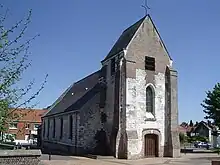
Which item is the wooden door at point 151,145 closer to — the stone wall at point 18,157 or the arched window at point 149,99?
the arched window at point 149,99

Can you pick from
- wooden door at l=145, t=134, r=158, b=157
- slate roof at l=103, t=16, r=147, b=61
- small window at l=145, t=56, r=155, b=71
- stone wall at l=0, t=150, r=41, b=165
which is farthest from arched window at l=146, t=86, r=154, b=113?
stone wall at l=0, t=150, r=41, b=165

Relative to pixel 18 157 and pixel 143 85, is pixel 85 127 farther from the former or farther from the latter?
pixel 18 157

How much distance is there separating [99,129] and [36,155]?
21.0m

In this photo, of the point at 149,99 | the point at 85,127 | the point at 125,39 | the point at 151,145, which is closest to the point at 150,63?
the point at 149,99

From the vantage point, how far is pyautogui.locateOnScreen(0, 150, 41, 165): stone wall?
38.6ft

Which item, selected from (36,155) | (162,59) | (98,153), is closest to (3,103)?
(36,155)

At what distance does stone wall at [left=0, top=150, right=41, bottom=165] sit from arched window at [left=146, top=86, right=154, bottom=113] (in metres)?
20.7

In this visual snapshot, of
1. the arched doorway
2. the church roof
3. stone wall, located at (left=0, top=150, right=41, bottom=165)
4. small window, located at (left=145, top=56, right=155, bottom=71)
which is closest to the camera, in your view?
stone wall, located at (left=0, top=150, right=41, bottom=165)

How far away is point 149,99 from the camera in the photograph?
3216 centimetres

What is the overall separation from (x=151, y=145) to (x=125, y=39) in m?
12.1

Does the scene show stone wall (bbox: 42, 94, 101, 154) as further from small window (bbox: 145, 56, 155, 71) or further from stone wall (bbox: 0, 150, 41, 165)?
stone wall (bbox: 0, 150, 41, 165)

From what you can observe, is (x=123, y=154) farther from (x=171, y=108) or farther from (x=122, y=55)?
(x=122, y=55)

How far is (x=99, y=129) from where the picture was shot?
33281mm

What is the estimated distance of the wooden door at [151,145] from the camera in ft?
101
